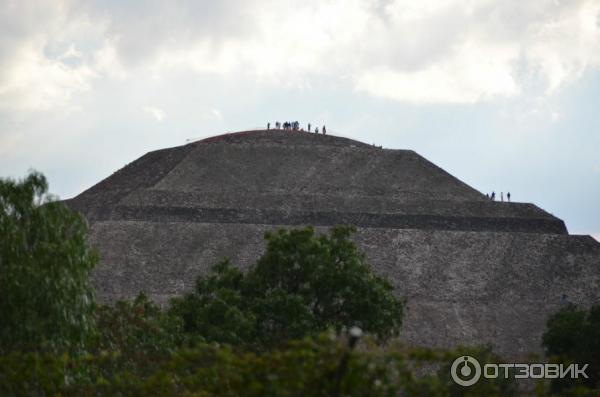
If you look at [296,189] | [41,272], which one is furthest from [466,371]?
[296,189]

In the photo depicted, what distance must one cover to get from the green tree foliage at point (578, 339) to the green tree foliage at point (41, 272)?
15.7m

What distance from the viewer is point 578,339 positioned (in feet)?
136

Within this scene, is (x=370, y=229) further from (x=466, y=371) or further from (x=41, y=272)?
(x=466, y=371)

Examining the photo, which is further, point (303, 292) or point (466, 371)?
point (303, 292)

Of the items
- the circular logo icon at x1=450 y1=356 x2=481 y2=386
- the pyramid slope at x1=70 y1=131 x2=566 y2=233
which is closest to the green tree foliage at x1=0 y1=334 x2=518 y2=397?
the circular logo icon at x1=450 y1=356 x2=481 y2=386

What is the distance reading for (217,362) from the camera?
2120 cm

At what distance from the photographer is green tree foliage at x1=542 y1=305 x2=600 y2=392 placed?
38719 millimetres

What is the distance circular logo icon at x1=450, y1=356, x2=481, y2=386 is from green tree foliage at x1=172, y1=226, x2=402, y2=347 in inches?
427

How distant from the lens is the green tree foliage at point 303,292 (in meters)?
37.5

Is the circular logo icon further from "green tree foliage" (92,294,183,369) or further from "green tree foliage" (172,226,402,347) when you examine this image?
"green tree foliage" (172,226,402,347)

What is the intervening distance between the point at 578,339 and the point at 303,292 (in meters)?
9.11

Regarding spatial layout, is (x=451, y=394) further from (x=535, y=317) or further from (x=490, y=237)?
(x=490, y=237)

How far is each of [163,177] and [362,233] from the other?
1303cm

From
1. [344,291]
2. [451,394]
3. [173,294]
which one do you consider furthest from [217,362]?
[173,294]
